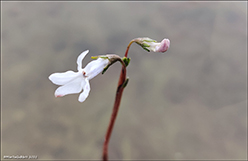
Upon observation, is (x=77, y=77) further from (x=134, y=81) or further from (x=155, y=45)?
(x=134, y=81)

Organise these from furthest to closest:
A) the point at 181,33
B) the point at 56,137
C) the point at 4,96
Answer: the point at 181,33
the point at 4,96
the point at 56,137

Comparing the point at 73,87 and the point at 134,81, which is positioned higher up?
the point at 73,87

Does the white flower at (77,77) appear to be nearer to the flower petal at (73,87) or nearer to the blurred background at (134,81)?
the flower petal at (73,87)

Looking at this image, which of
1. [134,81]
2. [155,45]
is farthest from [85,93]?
[134,81]

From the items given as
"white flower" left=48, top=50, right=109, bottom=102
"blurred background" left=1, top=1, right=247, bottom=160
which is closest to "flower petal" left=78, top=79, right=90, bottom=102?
"white flower" left=48, top=50, right=109, bottom=102

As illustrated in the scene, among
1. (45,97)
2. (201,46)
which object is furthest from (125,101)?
(201,46)

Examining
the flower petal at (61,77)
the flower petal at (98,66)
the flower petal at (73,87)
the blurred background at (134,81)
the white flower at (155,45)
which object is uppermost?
the white flower at (155,45)

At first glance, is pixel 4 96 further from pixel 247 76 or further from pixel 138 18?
pixel 247 76

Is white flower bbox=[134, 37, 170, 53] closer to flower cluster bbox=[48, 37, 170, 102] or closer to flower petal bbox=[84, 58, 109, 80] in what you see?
flower cluster bbox=[48, 37, 170, 102]

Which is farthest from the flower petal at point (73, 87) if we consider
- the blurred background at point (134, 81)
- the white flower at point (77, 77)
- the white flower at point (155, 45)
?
the blurred background at point (134, 81)
